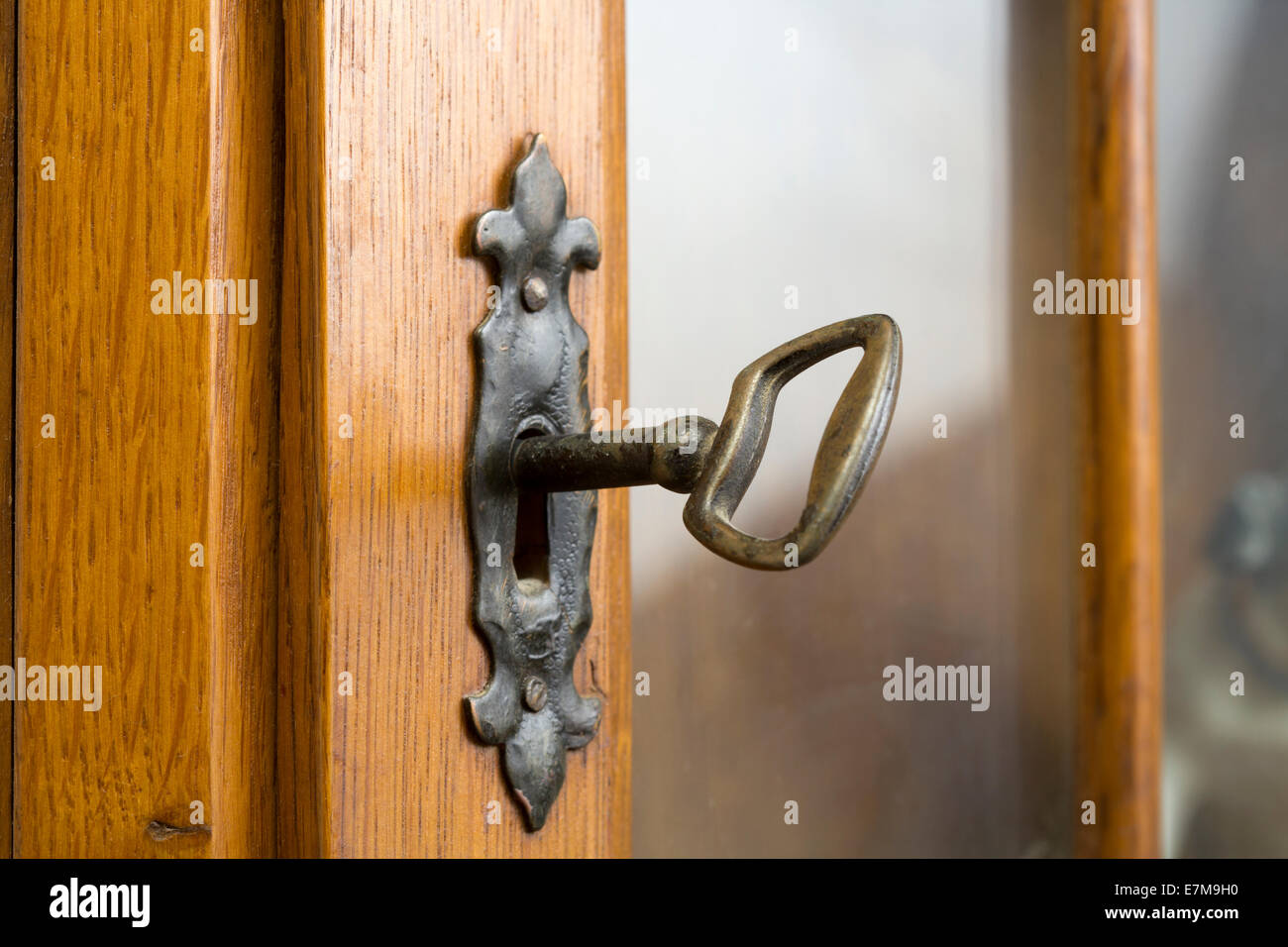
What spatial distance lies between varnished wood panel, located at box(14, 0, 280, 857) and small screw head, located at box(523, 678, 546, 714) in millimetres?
72

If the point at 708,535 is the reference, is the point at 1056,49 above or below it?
above

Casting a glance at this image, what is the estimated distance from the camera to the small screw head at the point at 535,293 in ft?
1.05

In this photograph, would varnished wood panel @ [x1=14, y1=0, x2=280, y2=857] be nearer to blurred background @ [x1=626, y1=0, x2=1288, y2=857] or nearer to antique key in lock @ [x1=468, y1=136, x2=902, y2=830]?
antique key in lock @ [x1=468, y1=136, x2=902, y2=830]

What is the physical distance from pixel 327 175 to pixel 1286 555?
62 cm

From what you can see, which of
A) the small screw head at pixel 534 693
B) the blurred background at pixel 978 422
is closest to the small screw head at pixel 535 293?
the small screw head at pixel 534 693

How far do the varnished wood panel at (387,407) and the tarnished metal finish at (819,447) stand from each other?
0.08 meters

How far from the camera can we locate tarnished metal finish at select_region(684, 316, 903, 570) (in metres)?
0.24

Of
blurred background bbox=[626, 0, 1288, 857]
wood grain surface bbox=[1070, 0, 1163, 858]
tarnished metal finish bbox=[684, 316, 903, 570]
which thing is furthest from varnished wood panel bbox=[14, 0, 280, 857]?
wood grain surface bbox=[1070, 0, 1163, 858]

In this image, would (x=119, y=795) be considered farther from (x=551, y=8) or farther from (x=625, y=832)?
(x=551, y=8)

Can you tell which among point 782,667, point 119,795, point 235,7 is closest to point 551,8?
point 235,7

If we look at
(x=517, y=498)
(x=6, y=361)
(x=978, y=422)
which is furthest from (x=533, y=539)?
(x=978, y=422)

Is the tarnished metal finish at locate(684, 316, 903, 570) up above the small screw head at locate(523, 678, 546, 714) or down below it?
above

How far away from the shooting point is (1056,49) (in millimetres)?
644

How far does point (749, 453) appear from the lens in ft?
0.90
